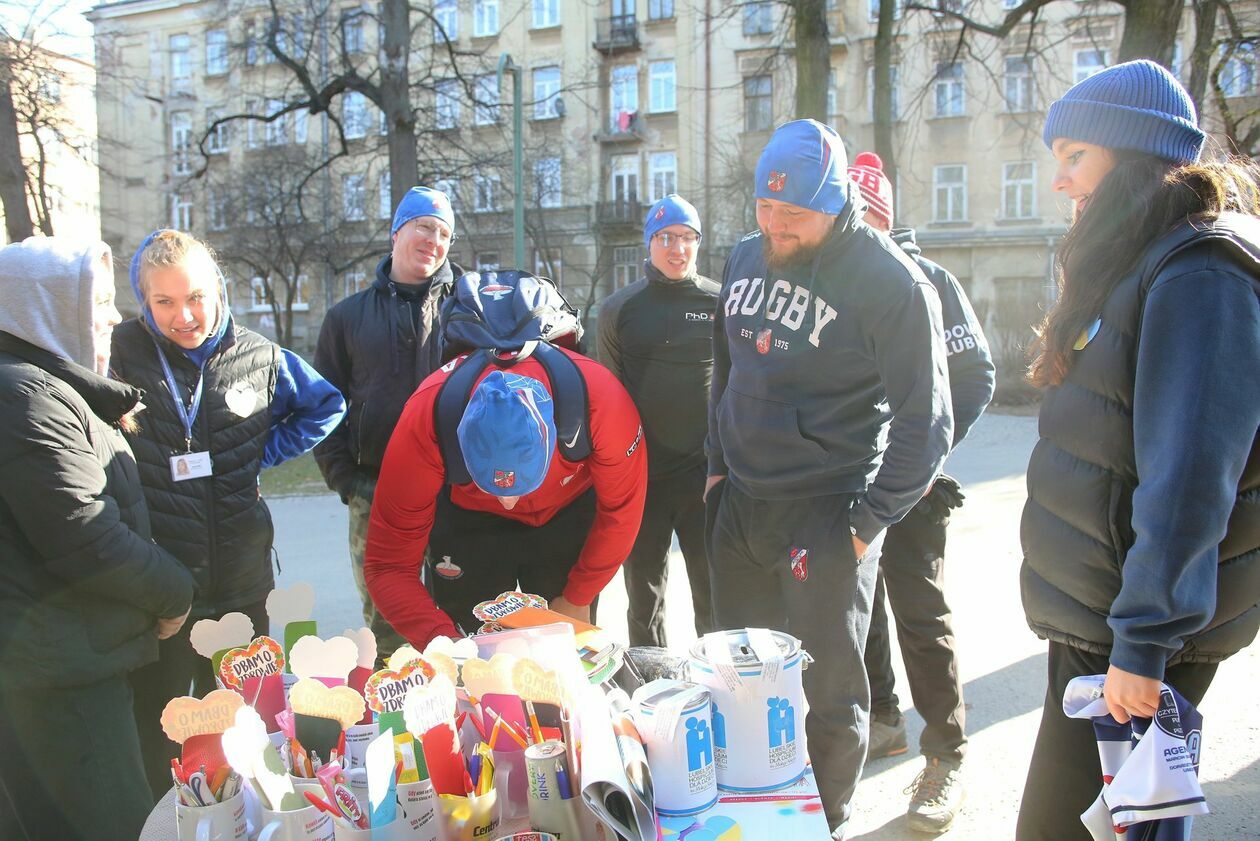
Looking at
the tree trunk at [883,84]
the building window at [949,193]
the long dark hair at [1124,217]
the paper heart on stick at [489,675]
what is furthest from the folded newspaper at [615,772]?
the building window at [949,193]

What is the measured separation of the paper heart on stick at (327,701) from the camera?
143 cm

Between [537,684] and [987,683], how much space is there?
290cm

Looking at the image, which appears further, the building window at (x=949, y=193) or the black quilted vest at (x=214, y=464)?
the building window at (x=949, y=193)

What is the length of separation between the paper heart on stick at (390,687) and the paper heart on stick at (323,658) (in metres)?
0.10

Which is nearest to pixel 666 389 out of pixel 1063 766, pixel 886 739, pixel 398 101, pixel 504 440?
pixel 886 739

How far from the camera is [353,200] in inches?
985

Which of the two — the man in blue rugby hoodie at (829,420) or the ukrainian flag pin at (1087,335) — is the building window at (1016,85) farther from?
the ukrainian flag pin at (1087,335)

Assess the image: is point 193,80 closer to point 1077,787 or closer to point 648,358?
point 648,358

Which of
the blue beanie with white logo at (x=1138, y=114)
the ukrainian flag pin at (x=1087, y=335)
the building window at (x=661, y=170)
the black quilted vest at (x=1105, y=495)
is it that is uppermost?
the building window at (x=661, y=170)

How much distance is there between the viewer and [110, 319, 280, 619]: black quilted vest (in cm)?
256

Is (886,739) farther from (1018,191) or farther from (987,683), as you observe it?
(1018,191)

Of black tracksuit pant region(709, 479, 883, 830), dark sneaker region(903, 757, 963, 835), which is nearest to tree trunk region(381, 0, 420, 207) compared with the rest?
black tracksuit pant region(709, 479, 883, 830)

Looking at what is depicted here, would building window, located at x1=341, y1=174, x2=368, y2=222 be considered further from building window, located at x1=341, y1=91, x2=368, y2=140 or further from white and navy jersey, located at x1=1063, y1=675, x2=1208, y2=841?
white and navy jersey, located at x1=1063, y1=675, x2=1208, y2=841

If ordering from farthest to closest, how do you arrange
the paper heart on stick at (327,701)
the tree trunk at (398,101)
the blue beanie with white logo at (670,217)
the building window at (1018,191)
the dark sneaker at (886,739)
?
the building window at (1018,191)
the tree trunk at (398,101)
the blue beanie with white logo at (670,217)
the dark sneaker at (886,739)
the paper heart on stick at (327,701)
